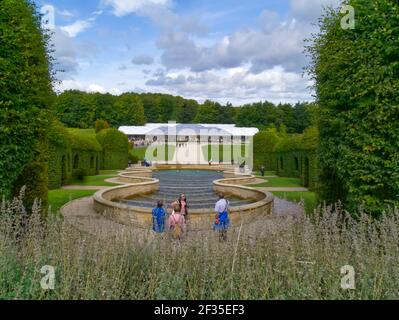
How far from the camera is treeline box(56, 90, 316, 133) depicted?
8525 cm

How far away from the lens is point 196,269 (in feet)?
13.0

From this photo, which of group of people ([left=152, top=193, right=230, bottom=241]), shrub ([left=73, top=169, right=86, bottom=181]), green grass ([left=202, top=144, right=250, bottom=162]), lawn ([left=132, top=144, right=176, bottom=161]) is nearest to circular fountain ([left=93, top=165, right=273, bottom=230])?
group of people ([left=152, top=193, right=230, bottom=241])

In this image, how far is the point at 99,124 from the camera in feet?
188

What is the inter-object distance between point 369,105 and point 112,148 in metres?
34.2

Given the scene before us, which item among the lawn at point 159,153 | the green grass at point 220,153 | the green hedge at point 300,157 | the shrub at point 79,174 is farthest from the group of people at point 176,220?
the lawn at point 159,153

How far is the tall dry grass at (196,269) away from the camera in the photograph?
353 cm

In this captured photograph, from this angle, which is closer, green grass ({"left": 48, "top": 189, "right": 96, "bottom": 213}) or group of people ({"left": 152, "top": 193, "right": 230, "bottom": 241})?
group of people ({"left": 152, "top": 193, "right": 230, "bottom": 241})

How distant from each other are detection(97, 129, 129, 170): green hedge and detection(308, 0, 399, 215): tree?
1280 inches

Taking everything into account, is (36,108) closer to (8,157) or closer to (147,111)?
(8,157)

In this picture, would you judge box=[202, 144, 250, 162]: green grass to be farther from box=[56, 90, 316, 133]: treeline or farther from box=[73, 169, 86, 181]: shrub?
box=[73, 169, 86, 181]: shrub

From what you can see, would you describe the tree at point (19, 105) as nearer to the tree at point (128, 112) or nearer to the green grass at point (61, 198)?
the green grass at point (61, 198)

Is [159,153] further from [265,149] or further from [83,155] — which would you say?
[83,155]
